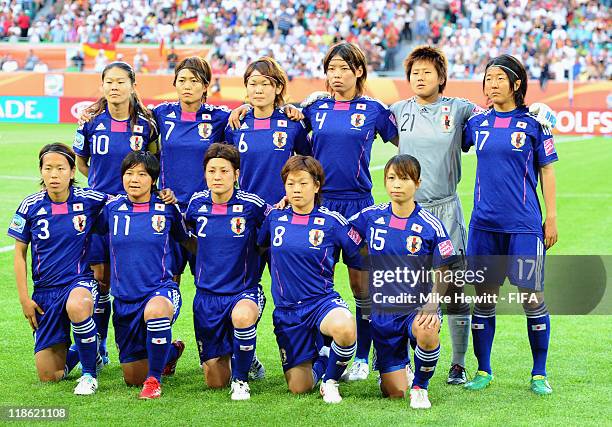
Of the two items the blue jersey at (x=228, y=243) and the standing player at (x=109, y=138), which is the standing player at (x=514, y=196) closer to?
the blue jersey at (x=228, y=243)

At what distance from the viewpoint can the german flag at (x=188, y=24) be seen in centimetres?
3444

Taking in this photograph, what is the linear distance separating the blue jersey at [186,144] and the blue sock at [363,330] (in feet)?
4.36

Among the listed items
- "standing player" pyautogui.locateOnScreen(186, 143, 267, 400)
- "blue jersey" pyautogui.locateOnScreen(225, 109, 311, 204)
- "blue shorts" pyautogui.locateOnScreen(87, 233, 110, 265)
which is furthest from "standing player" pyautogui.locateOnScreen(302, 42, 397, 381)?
"blue shorts" pyautogui.locateOnScreen(87, 233, 110, 265)

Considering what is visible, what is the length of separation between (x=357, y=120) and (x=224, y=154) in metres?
1.00

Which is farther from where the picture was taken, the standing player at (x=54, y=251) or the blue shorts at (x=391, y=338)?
the standing player at (x=54, y=251)

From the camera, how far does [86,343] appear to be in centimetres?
613

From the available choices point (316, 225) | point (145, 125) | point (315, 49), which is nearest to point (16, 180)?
point (145, 125)

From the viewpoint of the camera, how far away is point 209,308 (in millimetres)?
6250

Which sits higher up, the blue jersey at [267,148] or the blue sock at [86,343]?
the blue jersey at [267,148]

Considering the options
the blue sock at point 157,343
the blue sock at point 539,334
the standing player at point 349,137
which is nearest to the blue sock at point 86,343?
the blue sock at point 157,343

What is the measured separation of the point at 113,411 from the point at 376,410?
1.51 metres

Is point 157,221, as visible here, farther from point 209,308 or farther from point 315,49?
point 315,49

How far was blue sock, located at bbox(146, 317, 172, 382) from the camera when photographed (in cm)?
600

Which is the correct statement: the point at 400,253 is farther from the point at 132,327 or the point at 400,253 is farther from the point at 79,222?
the point at 79,222
